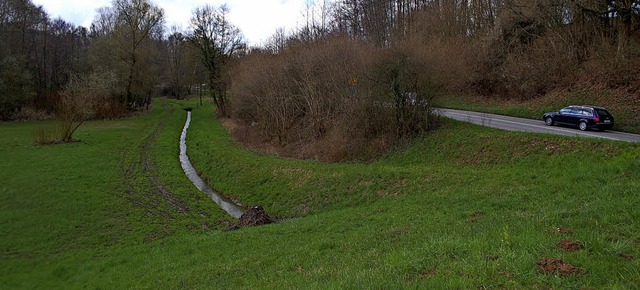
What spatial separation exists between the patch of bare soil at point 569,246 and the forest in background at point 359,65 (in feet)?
63.6

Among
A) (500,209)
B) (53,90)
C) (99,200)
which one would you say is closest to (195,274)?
(500,209)

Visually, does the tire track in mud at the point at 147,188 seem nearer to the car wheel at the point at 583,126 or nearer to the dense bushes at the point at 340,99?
the dense bushes at the point at 340,99

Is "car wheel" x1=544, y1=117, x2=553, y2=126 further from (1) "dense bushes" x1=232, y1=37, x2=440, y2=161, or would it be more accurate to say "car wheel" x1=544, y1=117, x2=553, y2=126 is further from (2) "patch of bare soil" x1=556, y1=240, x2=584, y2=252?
(2) "patch of bare soil" x1=556, y1=240, x2=584, y2=252

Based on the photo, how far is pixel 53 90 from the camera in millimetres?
67250

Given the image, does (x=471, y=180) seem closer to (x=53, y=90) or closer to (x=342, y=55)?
(x=342, y=55)

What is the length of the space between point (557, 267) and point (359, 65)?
23720mm

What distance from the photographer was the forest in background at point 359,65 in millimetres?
25922

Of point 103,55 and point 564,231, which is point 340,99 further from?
point 103,55

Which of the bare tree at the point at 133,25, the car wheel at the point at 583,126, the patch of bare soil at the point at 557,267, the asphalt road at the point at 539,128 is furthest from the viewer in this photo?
the bare tree at the point at 133,25

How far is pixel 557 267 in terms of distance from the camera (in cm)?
506

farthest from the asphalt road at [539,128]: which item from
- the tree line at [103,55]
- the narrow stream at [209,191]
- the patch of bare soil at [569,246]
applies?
the tree line at [103,55]

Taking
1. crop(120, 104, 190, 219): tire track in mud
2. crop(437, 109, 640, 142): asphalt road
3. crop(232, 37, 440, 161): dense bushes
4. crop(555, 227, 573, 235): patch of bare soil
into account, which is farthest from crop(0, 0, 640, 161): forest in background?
crop(555, 227, 573, 235): patch of bare soil

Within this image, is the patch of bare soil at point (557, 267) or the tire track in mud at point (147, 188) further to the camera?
the tire track in mud at point (147, 188)

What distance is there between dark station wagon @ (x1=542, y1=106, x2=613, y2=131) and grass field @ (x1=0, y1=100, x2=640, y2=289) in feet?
23.2
